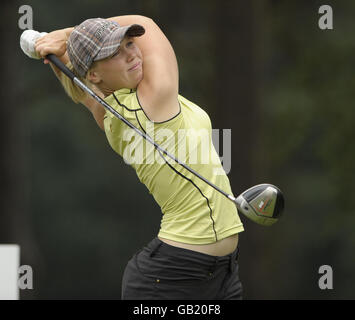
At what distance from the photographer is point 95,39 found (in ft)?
11.9

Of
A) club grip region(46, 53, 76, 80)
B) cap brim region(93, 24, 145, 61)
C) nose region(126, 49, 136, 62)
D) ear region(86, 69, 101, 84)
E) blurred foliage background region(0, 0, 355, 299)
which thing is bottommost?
blurred foliage background region(0, 0, 355, 299)

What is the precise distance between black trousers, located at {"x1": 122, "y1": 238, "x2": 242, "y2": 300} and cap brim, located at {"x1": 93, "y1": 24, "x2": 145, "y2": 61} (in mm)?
872

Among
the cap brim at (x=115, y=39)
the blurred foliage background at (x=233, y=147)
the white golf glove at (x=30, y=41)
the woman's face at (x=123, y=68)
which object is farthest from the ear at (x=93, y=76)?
the blurred foliage background at (x=233, y=147)

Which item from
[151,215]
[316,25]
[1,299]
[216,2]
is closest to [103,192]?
[151,215]

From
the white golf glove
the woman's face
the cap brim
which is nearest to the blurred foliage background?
the white golf glove

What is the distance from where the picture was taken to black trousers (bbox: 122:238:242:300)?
3756 millimetres

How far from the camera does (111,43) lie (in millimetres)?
3586

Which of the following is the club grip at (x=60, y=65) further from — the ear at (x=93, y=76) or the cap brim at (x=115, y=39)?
the cap brim at (x=115, y=39)

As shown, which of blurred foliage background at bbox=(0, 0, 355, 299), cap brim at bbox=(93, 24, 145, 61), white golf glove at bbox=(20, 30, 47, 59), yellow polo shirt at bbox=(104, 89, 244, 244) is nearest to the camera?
cap brim at bbox=(93, 24, 145, 61)

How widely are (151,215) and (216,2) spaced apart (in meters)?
5.67

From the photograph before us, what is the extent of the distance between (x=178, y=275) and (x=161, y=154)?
1.79 feet

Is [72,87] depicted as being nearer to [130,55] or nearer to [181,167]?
[130,55]

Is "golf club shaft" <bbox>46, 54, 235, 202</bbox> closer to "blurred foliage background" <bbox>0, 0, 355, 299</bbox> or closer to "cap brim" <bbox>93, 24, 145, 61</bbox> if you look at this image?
"cap brim" <bbox>93, 24, 145, 61</bbox>

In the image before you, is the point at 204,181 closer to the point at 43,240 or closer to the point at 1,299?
the point at 1,299
